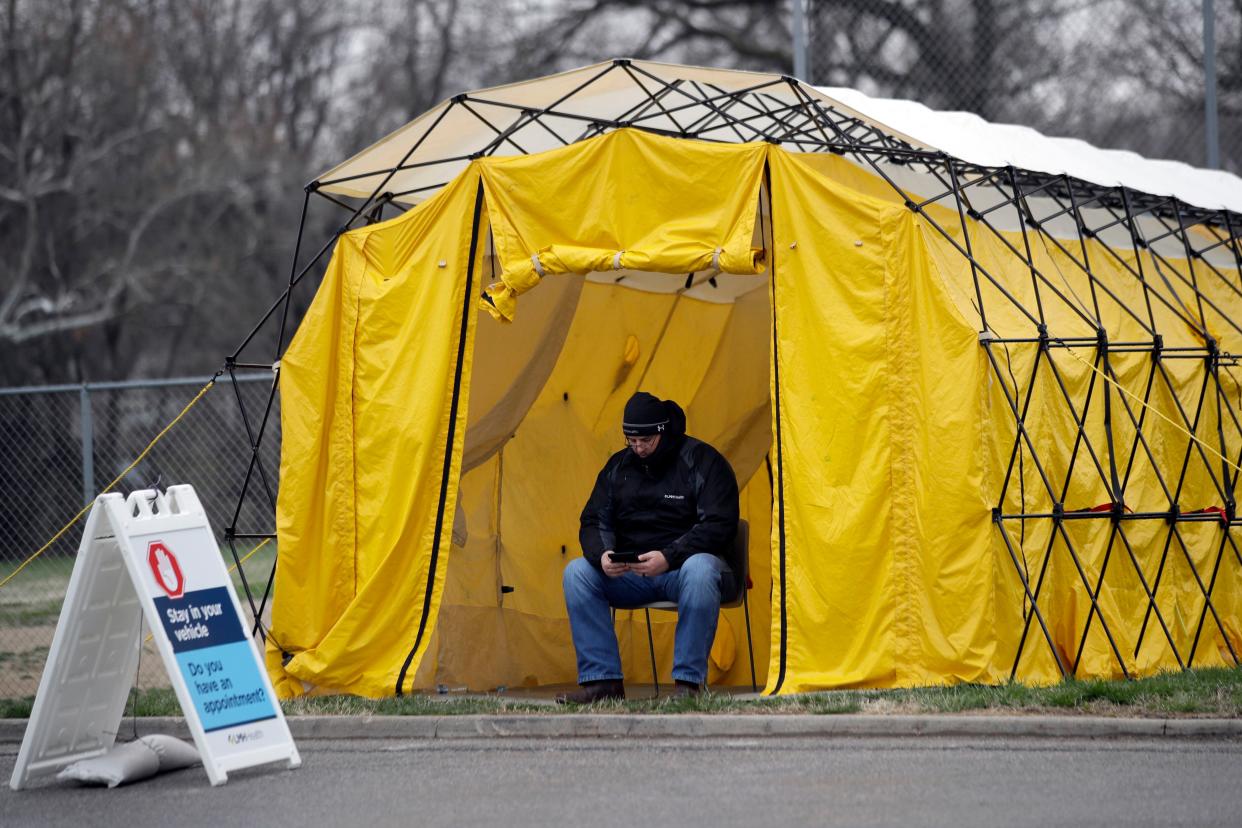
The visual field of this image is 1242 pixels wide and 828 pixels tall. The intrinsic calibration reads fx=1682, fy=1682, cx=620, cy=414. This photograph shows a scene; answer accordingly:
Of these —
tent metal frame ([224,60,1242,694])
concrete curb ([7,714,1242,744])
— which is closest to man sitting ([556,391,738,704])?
tent metal frame ([224,60,1242,694])

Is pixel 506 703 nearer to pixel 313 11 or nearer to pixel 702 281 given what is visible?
pixel 702 281

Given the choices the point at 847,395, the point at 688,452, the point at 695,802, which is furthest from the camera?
the point at 688,452

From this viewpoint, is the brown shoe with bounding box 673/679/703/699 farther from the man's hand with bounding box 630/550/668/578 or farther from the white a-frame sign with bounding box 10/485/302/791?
the white a-frame sign with bounding box 10/485/302/791

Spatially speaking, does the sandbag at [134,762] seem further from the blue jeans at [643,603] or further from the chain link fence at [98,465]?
the chain link fence at [98,465]

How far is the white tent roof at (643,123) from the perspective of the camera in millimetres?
8672

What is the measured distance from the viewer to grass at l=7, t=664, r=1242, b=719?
7.03 metres

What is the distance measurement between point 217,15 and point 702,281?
57.2 ft

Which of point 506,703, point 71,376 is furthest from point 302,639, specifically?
point 71,376

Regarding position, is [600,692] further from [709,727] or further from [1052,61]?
[1052,61]

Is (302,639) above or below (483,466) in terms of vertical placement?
below

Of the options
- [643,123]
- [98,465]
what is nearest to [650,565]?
[643,123]

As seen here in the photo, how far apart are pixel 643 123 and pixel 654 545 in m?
3.36

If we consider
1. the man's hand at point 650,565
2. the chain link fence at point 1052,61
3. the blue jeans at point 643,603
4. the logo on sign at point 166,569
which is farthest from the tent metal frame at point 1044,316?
the chain link fence at point 1052,61

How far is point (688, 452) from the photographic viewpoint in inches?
335
